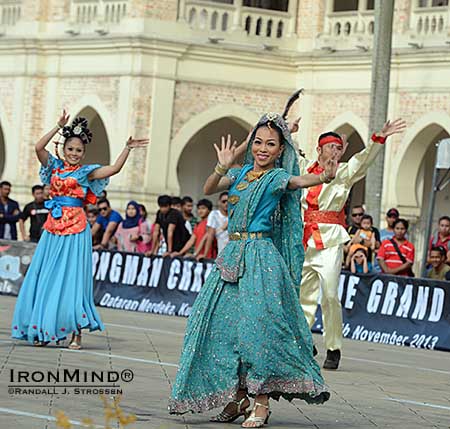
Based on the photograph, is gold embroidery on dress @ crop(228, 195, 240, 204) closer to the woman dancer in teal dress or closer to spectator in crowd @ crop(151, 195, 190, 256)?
the woman dancer in teal dress

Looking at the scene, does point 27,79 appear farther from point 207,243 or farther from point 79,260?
point 79,260

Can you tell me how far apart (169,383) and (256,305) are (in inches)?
83.3

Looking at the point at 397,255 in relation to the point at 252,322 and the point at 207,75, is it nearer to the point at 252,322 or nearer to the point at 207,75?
the point at 252,322

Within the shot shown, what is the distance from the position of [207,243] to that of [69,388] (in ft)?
35.0

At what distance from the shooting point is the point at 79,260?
14242 mm

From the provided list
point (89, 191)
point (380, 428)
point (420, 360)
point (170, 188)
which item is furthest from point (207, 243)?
point (380, 428)

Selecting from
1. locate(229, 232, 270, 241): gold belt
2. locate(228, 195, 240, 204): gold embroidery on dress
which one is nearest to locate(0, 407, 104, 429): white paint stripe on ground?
locate(229, 232, 270, 241): gold belt

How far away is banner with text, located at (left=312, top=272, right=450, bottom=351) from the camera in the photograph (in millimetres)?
18734

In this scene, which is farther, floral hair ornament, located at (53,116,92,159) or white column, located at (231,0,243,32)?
white column, located at (231,0,243,32)

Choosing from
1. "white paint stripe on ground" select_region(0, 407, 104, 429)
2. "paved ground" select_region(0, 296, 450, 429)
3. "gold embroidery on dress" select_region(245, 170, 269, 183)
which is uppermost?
"gold embroidery on dress" select_region(245, 170, 269, 183)

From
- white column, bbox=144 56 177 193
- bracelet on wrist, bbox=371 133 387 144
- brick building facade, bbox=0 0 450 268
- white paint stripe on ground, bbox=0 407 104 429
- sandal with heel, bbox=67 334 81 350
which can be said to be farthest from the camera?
white column, bbox=144 56 177 193

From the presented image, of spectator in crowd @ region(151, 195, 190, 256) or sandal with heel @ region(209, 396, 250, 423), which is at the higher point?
spectator in crowd @ region(151, 195, 190, 256)

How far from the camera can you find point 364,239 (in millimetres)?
20984

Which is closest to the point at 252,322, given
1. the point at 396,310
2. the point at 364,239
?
the point at 396,310
